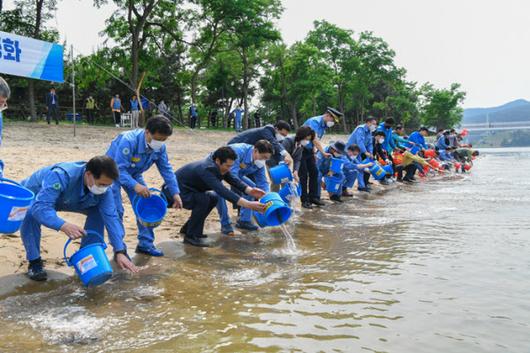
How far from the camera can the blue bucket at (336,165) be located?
8.69 m

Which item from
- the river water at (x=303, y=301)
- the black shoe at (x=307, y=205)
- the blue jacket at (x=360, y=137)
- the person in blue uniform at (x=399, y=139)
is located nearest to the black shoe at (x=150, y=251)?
the river water at (x=303, y=301)

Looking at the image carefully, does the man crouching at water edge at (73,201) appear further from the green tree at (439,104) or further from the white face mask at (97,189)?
the green tree at (439,104)

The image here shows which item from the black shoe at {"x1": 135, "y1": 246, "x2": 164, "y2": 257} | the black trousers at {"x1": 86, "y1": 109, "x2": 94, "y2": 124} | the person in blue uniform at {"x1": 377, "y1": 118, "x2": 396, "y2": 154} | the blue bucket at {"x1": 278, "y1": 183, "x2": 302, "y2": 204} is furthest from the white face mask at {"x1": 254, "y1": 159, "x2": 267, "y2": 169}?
the black trousers at {"x1": 86, "y1": 109, "x2": 94, "y2": 124}

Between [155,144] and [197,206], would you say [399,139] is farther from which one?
[155,144]

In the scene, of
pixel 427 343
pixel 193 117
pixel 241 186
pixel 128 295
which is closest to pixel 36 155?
pixel 241 186

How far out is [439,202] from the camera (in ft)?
28.8

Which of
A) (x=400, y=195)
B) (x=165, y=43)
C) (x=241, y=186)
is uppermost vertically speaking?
(x=165, y=43)

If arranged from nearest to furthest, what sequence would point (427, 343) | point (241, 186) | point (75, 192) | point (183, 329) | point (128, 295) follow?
point (427, 343) < point (183, 329) < point (128, 295) < point (75, 192) < point (241, 186)

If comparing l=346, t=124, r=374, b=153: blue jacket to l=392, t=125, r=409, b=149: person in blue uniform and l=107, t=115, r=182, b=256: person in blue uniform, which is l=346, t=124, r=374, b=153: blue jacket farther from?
l=107, t=115, r=182, b=256: person in blue uniform

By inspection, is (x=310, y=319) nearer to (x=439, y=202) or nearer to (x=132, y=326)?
(x=132, y=326)

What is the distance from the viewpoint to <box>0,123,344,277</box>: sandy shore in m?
4.33

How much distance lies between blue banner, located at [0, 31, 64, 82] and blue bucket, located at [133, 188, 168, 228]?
591 cm

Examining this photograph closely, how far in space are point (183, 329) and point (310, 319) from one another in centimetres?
78

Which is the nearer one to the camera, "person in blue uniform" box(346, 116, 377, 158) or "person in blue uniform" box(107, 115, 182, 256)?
"person in blue uniform" box(107, 115, 182, 256)
